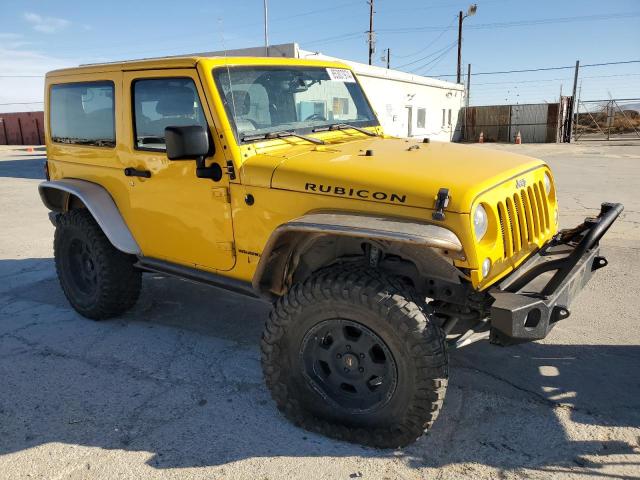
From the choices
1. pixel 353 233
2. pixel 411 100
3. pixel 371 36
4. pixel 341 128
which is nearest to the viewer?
pixel 353 233

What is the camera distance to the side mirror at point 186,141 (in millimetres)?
2871

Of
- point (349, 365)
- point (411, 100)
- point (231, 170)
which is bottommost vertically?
point (349, 365)

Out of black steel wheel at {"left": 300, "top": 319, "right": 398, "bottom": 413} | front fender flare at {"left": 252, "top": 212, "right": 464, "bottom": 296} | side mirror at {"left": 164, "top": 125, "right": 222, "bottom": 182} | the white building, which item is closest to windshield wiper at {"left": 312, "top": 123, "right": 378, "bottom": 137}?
side mirror at {"left": 164, "top": 125, "right": 222, "bottom": 182}

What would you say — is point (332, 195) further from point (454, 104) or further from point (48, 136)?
point (454, 104)

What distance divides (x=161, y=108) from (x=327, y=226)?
167cm

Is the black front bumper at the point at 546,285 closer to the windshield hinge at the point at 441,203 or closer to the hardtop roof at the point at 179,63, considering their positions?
the windshield hinge at the point at 441,203

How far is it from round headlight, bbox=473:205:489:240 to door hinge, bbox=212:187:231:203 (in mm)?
1440

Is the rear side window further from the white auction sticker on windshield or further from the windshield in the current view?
the white auction sticker on windshield

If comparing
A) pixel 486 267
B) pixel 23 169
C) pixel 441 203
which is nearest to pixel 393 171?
pixel 441 203

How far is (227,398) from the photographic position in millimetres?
3211

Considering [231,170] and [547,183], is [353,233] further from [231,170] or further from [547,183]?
[547,183]

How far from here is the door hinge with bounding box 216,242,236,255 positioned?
3250 mm

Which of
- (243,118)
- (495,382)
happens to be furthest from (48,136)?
(495,382)

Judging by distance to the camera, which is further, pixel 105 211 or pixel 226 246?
pixel 105 211
